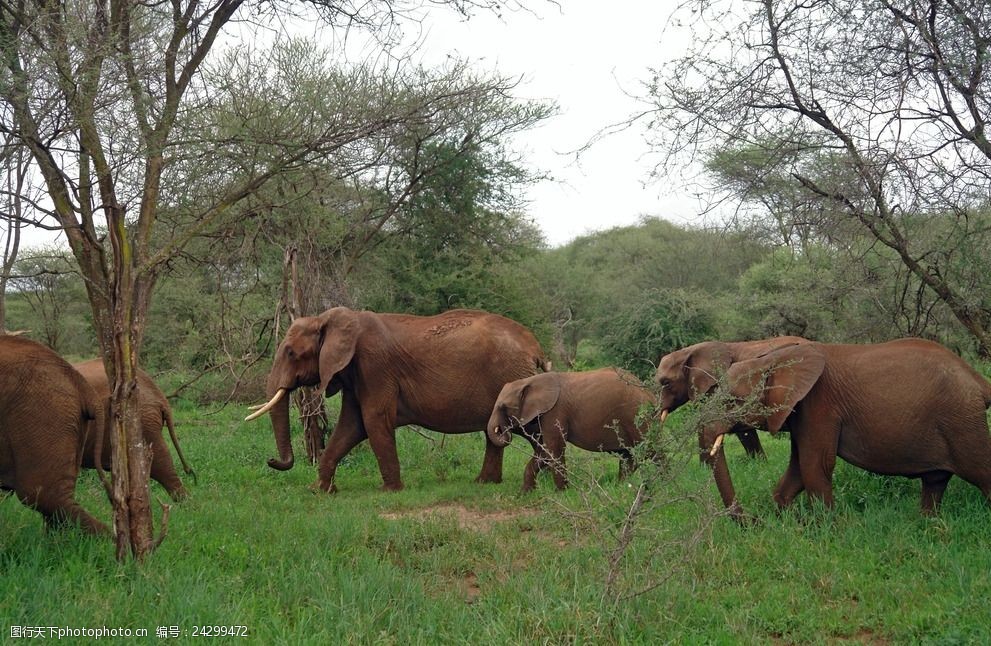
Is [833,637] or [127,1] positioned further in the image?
[127,1]

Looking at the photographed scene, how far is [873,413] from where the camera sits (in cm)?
711

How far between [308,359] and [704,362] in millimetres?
4441

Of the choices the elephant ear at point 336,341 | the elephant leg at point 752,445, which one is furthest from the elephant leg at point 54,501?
the elephant leg at point 752,445

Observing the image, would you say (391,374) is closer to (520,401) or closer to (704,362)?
(520,401)

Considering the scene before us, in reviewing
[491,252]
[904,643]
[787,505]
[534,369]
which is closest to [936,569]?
[904,643]

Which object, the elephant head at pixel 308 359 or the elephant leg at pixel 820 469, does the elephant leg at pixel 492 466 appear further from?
the elephant leg at pixel 820 469

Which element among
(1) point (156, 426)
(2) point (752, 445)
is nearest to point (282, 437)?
(1) point (156, 426)

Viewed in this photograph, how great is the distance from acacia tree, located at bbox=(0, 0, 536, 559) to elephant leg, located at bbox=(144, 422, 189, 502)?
105 inches

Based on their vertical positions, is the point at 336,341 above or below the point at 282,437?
above

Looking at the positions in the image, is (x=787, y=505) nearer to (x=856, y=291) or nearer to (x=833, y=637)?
(x=833, y=637)

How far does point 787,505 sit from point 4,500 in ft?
21.7

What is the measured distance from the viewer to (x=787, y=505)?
24.9ft

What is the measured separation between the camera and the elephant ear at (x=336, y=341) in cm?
994

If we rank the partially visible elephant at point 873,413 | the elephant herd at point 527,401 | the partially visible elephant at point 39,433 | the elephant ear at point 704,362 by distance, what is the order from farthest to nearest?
the elephant ear at point 704,362 → the partially visible elephant at point 873,413 → the elephant herd at point 527,401 → the partially visible elephant at point 39,433
